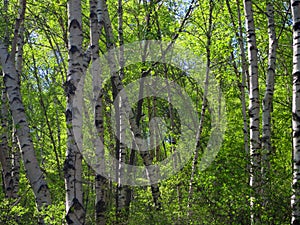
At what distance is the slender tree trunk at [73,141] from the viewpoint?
6.16m

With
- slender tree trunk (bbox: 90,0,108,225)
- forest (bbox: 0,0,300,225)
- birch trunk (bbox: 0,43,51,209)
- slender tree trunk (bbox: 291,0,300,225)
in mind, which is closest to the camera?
slender tree trunk (bbox: 291,0,300,225)

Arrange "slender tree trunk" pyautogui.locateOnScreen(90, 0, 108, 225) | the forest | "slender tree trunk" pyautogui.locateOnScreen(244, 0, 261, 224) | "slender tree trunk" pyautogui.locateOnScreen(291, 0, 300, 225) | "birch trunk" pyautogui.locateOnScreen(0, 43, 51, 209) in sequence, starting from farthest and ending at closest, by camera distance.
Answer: "slender tree trunk" pyautogui.locateOnScreen(90, 0, 108, 225) < "slender tree trunk" pyautogui.locateOnScreen(244, 0, 261, 224) < "birch trunk" pyautogui.locateOnScreen(0, 43, 51, 209) < the forest < "slender tree trunk" pyautogui.locateOnScreen(291, 0, 300, 225)

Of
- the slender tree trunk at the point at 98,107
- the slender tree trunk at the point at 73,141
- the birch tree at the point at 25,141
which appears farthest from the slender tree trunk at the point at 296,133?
the slender tree trunk at the point at 98,107

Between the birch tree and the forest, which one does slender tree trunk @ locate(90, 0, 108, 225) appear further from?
the birch tree

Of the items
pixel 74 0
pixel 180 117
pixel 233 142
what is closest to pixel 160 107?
pixel 180 117

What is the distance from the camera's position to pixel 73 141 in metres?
6.23

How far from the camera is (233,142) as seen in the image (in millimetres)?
18156

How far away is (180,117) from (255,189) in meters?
18.5

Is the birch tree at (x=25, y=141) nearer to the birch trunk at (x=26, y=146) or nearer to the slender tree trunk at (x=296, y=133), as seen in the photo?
the birch trunk at (x=26, y=146)

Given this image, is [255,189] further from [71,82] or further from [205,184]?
[71,82]

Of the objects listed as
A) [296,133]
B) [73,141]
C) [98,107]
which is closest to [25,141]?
[73,141]

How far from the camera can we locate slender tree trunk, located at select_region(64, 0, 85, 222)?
6.16m

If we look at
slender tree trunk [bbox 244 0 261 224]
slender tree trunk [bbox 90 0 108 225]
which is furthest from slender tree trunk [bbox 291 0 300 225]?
slender tree trunk [bbox 90 0 108 225]

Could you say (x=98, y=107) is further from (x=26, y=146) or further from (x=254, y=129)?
(x=254, y=129)
